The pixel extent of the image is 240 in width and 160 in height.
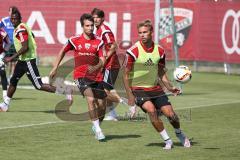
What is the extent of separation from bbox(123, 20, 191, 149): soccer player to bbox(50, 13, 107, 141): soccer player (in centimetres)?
117

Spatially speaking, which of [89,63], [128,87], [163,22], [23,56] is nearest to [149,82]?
[128,87]

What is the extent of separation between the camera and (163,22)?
31.2 metres

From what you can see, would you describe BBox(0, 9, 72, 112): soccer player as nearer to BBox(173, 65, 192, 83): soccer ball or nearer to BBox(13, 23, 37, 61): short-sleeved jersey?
BBox(13, 23, 37, 61): short-sleeved jersey

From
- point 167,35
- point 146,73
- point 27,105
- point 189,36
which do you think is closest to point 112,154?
point 146,73

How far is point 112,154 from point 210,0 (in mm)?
21209

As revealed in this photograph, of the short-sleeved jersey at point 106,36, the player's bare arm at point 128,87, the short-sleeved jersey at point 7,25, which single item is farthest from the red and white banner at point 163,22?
the player's bare arm at point 128,87

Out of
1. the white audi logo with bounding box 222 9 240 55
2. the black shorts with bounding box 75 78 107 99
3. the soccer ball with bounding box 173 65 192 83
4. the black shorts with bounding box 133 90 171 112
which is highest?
the soccer ball with bounding box 173 65 192 83

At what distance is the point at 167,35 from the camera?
30.8 meters

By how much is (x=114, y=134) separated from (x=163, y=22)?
54.5 feet

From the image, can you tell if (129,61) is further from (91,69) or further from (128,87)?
(91,69)

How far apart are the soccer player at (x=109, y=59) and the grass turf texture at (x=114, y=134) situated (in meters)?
0.62

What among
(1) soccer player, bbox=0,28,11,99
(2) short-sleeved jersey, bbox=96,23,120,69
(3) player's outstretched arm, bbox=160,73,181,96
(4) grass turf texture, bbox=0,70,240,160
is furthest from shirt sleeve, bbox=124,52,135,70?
(1) soccer player, bbox=0,28,11,99

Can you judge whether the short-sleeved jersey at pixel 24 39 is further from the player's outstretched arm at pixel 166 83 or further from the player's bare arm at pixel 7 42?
the player's outstretched arm at pixel 166 83

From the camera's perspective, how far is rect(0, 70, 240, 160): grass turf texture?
41.3 feet
